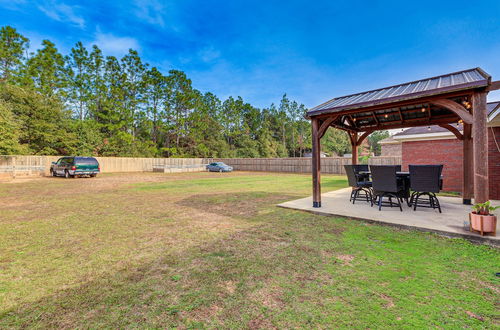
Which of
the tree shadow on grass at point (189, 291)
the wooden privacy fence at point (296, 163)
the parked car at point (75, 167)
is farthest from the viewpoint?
the wooden privacy fence at point (296, 163)

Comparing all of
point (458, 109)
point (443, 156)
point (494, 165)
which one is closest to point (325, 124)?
point (458, 109)

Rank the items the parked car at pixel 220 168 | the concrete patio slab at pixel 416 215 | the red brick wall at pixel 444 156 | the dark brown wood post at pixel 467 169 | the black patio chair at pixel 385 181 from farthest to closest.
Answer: the parked car at pixel 220 168 → the red brick wall at pixel 444 156 → the dark brown wood post at pixel 467 169 → the black patio chair at pixel 385 181 → the concrete patio slab at pixel 416 215

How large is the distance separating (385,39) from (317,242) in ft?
51.2

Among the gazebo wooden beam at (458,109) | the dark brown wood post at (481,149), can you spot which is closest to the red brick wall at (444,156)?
the gazebo wooden beam at (458,109)

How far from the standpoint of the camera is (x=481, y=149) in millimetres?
3414

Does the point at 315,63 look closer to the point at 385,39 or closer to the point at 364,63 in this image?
→ the point at 364,63

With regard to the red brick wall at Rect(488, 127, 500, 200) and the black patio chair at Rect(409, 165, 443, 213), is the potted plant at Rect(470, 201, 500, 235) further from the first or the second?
the red brick wall at Rect(488, 127, 500, 200)

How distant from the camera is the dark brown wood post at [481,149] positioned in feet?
11.1

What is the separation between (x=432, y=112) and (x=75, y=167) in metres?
19.4

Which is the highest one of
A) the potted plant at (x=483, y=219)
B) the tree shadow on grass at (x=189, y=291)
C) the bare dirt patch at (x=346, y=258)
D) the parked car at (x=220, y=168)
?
the parked car at (x=220, y=168)

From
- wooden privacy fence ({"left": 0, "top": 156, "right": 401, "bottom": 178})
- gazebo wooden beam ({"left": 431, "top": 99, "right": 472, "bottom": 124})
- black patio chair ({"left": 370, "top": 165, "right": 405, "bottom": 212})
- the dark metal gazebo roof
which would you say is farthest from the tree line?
gazebo wooden beam ({"left": 431, "top": 99, "right": 472, "bottom": 124})

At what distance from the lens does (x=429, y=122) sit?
6.55 meters

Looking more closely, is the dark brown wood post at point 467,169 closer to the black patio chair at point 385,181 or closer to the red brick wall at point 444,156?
the black patio chair at point 385,181

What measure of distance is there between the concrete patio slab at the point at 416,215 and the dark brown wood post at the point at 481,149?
65 cm
